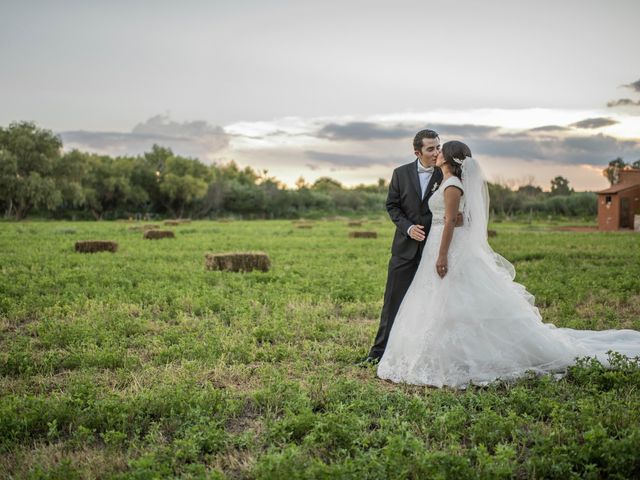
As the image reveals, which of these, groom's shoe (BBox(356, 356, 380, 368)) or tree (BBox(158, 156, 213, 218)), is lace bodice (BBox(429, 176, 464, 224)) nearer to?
groom's shoe (BBox(356, 356, 380, 368))

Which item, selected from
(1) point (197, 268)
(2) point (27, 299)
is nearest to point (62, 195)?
(1) point (197, 268)

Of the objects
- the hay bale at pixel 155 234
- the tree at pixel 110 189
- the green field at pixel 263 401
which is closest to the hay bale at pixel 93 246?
the hay bale at pixel 155 234

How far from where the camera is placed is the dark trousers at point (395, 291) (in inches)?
289

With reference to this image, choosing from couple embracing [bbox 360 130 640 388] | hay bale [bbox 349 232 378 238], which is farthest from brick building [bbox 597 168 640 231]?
couple embracing [bbox 360 130 640 388]

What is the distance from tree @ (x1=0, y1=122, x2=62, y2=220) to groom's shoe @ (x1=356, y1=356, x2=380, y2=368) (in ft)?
190

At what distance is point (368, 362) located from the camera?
280 inches

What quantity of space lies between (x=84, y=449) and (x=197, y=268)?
443 inches

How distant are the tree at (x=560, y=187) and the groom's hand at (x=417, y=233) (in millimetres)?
104947

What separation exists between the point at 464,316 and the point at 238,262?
9.68 metres

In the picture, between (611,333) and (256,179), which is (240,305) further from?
(256,179)

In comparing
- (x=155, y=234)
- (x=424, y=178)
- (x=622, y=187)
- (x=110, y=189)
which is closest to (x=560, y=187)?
(x=622, y=187)

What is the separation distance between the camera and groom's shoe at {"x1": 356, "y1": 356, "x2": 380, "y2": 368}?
704cm

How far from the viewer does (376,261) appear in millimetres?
18859

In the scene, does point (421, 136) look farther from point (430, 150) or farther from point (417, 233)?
point (417, 233)
